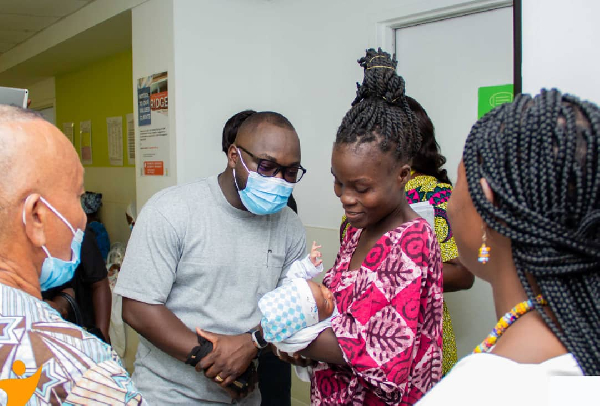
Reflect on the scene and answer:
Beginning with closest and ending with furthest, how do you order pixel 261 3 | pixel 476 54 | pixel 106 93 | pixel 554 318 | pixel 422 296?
pixel 554 318 → pixel 422 296 → pixel 476 54 → pixel 261 3 → pixel 106 93

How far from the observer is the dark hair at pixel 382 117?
4.45 feet

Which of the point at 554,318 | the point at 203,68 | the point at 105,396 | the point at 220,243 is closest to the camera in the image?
the point at 554,318

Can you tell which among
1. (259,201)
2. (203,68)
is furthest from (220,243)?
(203,68)

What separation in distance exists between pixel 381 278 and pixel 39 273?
2.53 feet

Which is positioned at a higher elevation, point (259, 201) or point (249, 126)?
point (249, 126)

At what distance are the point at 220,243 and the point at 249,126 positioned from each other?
0.44 metres

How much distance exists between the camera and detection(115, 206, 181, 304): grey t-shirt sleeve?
61.9 inches

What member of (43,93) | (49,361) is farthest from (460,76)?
(43,93)

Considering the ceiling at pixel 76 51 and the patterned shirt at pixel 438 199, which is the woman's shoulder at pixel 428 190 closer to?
the patterned shirt at pixel 438 199

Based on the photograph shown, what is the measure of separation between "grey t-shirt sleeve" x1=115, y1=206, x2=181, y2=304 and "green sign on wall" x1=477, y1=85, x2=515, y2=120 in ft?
5.56

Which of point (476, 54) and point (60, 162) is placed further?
point (476, 54)

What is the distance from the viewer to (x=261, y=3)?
354cm

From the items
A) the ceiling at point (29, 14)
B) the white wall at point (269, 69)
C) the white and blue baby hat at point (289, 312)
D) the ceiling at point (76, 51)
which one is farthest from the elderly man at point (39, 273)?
the ceiling at point (29, 14)

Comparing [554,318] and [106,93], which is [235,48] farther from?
[554,318]
